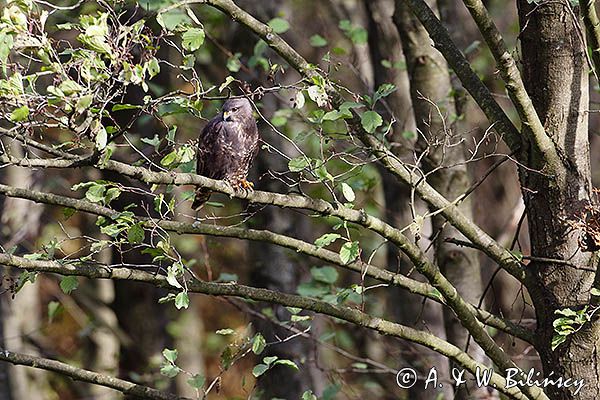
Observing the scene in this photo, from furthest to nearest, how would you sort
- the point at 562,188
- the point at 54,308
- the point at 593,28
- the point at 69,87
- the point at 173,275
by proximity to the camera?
1. the point at 54,308
2. the point at 562,188
3. the point at 593,28
4. the point at 173,275
5. the point at 69,87

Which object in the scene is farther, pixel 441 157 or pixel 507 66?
pixel 441 157

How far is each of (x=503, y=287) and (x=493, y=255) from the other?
8.30 m

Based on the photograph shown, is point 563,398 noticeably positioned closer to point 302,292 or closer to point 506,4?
point 302,292

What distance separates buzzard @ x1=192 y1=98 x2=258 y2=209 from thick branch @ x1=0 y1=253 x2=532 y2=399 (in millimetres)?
1419

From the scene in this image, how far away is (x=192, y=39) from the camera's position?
2.79 m

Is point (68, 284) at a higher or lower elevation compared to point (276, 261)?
higher

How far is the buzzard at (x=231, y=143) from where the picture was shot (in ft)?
14.3

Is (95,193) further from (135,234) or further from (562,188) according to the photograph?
(562,188)

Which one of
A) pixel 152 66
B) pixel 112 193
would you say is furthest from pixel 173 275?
pixel 152 66

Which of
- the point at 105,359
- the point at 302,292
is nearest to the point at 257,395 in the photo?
the point at 302,292

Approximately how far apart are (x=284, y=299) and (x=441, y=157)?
1.70 meters

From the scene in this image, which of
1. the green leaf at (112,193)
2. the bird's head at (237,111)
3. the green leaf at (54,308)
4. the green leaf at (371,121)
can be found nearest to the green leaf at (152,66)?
the green leaf at (112,193)

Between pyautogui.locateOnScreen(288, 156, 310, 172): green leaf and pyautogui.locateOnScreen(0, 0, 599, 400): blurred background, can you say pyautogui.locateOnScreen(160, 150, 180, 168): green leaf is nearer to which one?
pyautogui.locateOnScreen(0, 0, 599, 400): blurred background

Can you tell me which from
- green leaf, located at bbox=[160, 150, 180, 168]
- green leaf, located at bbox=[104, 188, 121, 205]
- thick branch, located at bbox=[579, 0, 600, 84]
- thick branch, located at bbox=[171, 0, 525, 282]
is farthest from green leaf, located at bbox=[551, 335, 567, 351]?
green leaf, located at bbox=[104, 188, 121, 205]
